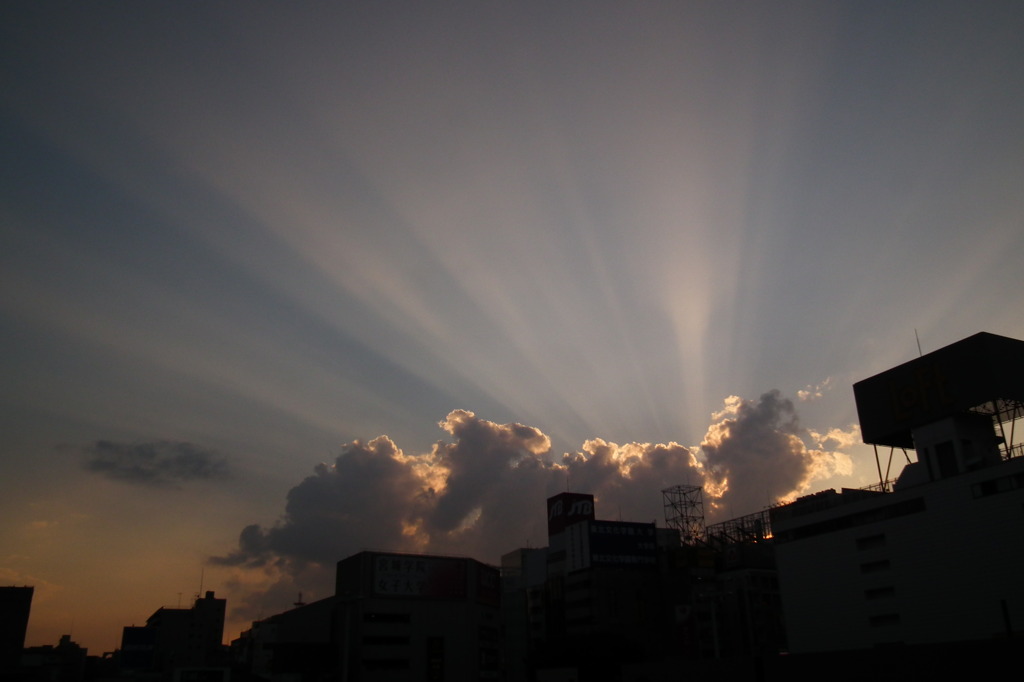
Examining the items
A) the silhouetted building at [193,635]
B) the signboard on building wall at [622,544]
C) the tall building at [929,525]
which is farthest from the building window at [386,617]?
the silhouetted building at [193,635]

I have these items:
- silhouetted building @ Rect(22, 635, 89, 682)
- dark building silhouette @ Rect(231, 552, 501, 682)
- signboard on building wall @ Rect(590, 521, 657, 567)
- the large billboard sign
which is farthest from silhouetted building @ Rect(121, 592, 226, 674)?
the large billboard sign

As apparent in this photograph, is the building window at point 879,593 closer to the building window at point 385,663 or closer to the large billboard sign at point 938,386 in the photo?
the large billboard sign at point 938,386

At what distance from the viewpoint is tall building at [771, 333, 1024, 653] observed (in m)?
68.6

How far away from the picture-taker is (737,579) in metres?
133

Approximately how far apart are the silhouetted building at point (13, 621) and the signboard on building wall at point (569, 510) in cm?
9031

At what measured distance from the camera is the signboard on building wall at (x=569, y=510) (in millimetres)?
148500

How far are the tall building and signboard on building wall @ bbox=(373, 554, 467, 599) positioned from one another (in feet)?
155

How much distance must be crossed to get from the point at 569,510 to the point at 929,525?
82.0 m

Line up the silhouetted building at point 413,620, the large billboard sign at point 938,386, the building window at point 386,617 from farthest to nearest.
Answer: the building window at point 386,617 < the silhouetted building at point 413,620 < the large billboard sign at point 938,386

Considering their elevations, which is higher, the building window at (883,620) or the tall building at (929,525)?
the tall building at (929,525)

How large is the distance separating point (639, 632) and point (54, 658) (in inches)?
5338

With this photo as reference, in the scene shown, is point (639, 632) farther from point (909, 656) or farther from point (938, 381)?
point (909, 656)

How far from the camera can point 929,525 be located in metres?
74.6

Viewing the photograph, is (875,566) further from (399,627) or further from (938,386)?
(399,627)
